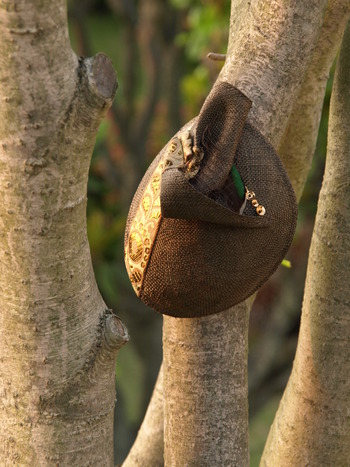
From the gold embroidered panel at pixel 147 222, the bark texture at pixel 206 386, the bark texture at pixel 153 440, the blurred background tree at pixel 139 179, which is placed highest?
the gold embroidered panel at pixel 147 222

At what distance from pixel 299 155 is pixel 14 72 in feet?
3.40

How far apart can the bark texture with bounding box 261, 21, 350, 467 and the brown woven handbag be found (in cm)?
28

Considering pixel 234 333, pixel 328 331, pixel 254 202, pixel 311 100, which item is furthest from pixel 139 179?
pixel 254 202

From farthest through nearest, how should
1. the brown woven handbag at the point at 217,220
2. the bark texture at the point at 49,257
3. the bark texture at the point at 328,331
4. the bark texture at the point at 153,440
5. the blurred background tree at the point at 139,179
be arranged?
the blurred background tree at the point at 139,179 < the bark texture at the point at 153,440 < the bark texture at the point at 328,331 < the brown woven handbag at the point at 217,220 < the bark texture at the point at 49,257

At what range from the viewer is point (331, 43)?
72.7 inches

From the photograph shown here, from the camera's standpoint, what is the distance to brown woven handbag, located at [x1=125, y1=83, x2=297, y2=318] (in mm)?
1475

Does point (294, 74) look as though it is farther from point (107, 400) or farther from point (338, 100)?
point (107, 400)

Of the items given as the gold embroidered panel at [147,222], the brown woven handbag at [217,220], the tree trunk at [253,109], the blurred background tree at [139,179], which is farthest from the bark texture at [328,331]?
the blurred background tree at [139,179]

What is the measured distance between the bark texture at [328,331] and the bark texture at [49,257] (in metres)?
0.52

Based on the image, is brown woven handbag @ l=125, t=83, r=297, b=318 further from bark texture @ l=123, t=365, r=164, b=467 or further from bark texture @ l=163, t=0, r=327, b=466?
bark texture @ l=123, t=365, r=164, b=467

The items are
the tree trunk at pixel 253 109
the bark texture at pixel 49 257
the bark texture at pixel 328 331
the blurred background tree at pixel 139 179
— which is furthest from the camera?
the blurred background tree at pixel 139 179

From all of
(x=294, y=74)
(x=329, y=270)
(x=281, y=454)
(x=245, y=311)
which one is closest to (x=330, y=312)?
(x=329, y=270)

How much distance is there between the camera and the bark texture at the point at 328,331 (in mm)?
1810

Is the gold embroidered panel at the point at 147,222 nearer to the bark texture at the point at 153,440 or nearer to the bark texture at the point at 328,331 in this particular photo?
the bark texture at the point at 328,331
